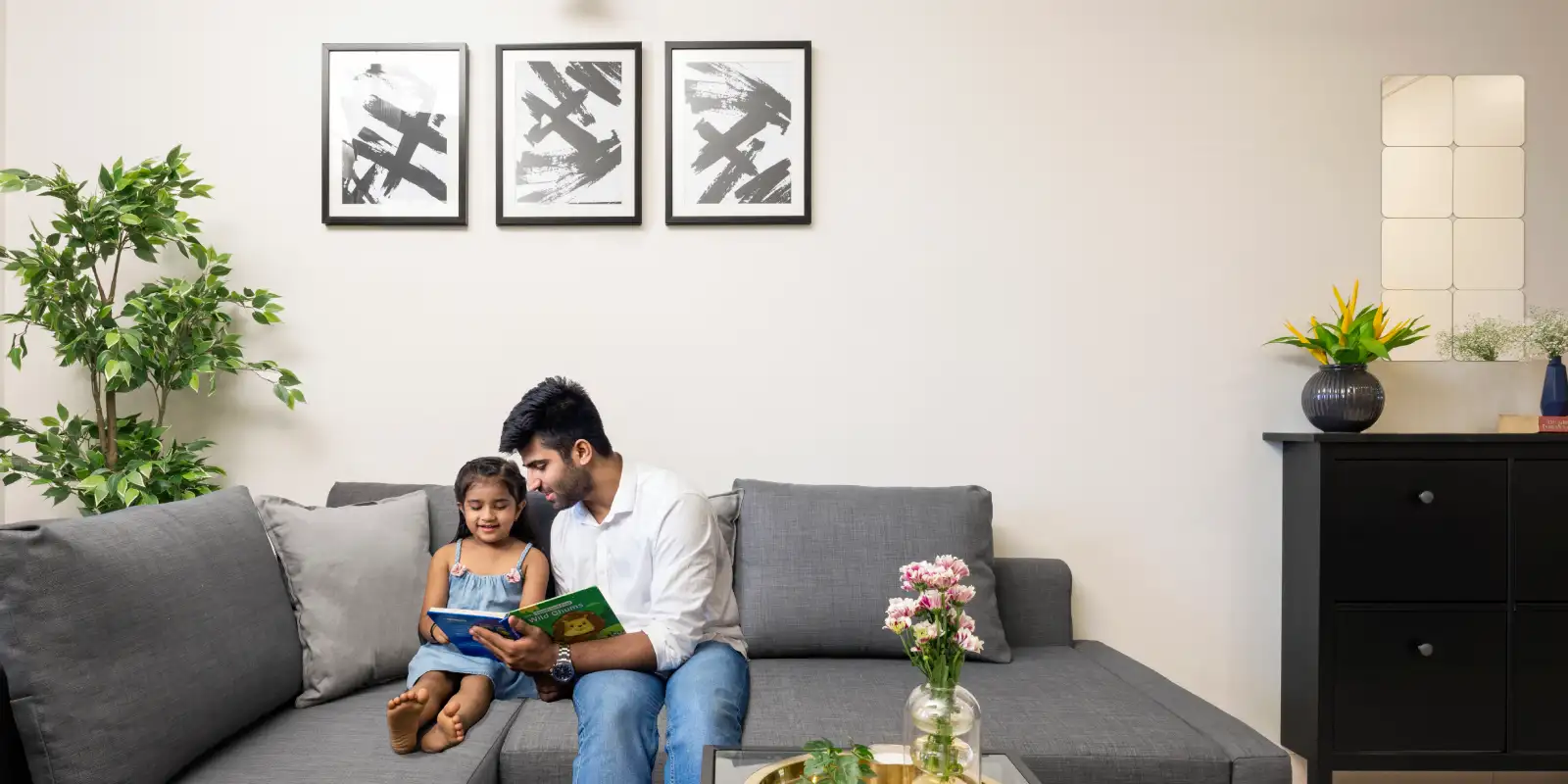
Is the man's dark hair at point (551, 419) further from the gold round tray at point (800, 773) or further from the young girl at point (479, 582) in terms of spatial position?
the gold round tray at point (800, 773)

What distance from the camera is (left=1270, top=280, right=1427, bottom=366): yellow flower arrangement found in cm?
237

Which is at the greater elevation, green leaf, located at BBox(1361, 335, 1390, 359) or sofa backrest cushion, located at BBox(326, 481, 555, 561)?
green leaf, located at BBox(1361, 335, 1390, 359)

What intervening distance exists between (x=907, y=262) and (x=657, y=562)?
45.8 inches

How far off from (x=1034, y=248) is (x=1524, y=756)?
5.86 feet

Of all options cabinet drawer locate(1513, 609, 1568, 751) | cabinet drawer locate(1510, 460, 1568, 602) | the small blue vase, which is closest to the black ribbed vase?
cabinet drawer locate(1510, 460, 1568, 602)

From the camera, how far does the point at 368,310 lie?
2.55 meters

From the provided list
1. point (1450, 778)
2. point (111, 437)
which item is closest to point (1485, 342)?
point (1450, 778)

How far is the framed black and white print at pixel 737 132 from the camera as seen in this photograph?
2539 mm

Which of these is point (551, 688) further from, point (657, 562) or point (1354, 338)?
point (1354, 338)

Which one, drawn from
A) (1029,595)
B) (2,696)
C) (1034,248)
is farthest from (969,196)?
(2,696)

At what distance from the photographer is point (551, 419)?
6.47 ft

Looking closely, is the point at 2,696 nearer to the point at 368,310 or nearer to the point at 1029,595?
the point at 368,310

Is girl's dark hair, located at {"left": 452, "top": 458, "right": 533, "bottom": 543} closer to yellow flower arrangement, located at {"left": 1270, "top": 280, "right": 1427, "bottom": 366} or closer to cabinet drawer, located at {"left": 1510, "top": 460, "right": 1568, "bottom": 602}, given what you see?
yellow flower arrangement, located at {"left": 1270, "top": 280, "right": 1427, "bottom": 366}

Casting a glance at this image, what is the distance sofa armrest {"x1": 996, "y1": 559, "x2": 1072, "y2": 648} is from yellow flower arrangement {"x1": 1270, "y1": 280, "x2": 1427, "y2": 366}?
0.92m
